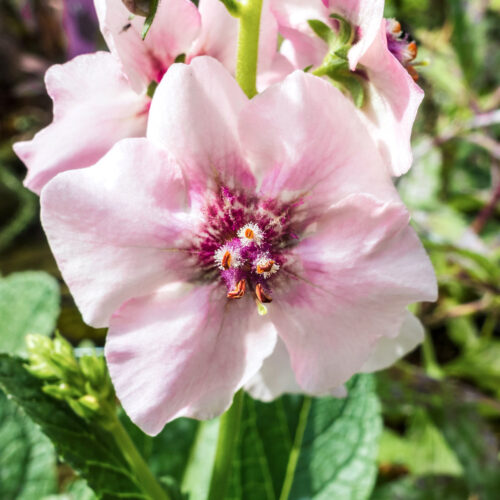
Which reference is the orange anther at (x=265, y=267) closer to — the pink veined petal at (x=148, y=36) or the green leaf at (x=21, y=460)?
the pink veined petal at (x=148, y=36)

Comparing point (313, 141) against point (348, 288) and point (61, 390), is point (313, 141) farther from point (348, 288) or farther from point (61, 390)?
point (61, 390)

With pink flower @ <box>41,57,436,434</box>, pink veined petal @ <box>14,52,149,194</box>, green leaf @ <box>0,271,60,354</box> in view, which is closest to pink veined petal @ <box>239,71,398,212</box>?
pink flower @ <box>41,57,436,434</box>

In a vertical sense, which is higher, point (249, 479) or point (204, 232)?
point (204, 232)

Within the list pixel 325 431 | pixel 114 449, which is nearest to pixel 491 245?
pixel 325 431

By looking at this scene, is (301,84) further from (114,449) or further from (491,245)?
(491,245)

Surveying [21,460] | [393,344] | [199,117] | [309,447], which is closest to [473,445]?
[309,447]

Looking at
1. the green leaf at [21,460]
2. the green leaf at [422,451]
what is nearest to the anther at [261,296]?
the green leaf at [21,460]
